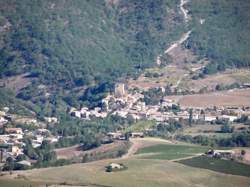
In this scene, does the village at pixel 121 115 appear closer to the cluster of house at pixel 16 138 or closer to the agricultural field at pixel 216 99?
the cluster of house at pixel 16 138

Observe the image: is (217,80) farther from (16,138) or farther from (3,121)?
(16,138)

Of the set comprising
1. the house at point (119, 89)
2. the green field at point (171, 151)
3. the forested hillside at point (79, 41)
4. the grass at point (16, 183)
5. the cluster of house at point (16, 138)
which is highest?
the forested hillside at point (79, 41)

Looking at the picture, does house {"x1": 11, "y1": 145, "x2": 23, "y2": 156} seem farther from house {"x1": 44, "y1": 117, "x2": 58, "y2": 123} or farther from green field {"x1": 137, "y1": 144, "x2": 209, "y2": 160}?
house {"x1": 44, "y1": 117, "x2": 58, "y2": 123}

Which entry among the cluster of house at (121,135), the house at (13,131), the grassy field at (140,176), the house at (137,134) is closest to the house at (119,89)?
the cluster of house at (121,135)

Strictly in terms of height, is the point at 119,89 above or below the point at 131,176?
above

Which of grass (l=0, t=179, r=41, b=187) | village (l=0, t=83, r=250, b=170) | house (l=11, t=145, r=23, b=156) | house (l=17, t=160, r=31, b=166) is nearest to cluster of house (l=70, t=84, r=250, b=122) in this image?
village (l=0, t=83, r=250, b=170)

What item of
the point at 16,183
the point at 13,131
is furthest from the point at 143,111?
the point at 16,183

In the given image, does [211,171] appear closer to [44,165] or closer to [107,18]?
[44,165]
